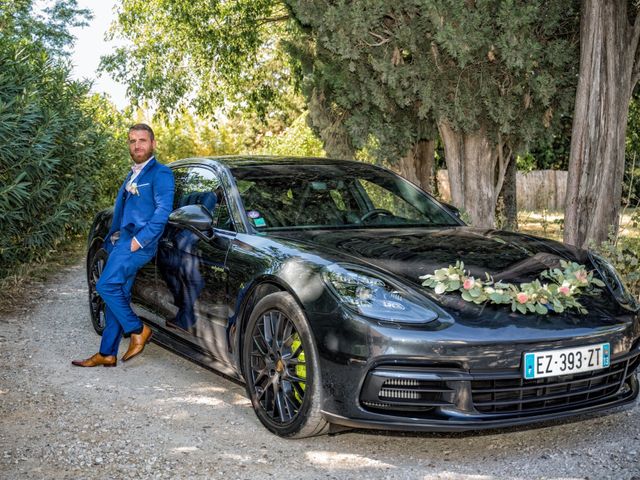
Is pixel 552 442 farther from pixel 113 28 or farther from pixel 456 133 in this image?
pixel 113 28

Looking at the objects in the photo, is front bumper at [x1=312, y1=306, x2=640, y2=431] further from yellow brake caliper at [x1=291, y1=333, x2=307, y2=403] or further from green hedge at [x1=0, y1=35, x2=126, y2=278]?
green hedge at [x1=0, y1=35, x2=126, y2=278]

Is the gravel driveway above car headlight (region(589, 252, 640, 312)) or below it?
below

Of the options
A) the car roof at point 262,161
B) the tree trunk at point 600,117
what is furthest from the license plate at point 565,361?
the tree trunk at point 600,117

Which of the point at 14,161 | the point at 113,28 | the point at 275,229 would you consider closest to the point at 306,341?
the point at 275,229

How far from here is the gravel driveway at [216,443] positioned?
400cm

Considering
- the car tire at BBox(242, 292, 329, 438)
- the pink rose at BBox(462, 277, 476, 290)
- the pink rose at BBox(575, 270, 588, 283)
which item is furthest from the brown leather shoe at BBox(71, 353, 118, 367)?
the pink rose at BBox(575, 270, 588, 283)

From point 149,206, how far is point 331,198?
4.28 ft

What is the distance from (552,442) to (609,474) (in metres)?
0.49

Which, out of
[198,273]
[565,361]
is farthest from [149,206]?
[565,361]

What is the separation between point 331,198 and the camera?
5.50 m

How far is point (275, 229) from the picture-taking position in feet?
16.4

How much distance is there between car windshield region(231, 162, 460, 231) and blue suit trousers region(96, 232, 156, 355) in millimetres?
946

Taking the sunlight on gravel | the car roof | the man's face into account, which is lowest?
the sunlight on gravel

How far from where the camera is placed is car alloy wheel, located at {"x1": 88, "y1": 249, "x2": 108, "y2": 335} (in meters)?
7.01
